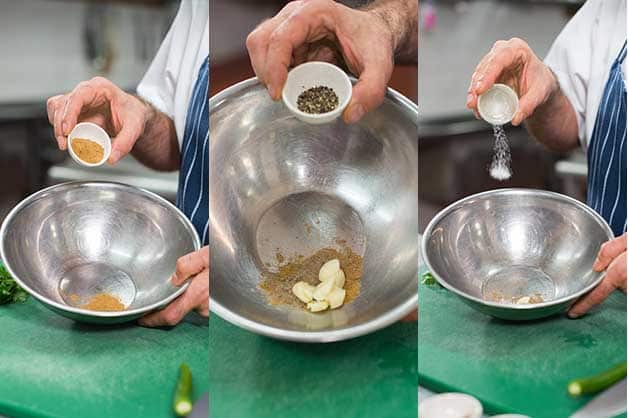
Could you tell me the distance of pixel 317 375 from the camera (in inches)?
65.4

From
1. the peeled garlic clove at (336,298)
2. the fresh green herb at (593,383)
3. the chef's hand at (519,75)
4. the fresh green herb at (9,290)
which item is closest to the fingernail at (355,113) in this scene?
the chef's hand at (519,75)

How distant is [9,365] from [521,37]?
127 centimetres

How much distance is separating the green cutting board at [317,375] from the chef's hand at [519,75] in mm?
496

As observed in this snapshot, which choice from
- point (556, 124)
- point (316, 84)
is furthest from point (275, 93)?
point (556, 124)

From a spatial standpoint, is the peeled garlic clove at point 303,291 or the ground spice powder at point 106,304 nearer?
the peeled garlic clove at point 303,291

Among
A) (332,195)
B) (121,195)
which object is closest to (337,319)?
(332,195)

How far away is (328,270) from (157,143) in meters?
0.46

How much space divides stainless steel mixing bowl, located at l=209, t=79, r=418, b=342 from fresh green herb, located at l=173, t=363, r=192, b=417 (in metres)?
0.16

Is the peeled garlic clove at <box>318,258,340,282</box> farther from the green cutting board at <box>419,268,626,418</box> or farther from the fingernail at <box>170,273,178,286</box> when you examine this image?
the fingernail at <box>170,273,178,286</box>

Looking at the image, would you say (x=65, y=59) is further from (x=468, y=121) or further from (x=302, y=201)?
(x=468, y=121)

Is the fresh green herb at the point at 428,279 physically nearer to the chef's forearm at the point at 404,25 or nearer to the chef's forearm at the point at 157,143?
the chef's forearm at the point at 404,25

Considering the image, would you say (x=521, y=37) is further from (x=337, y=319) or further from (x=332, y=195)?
(x=337, y=319)

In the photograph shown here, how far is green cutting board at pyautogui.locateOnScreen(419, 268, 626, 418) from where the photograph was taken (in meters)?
1.64

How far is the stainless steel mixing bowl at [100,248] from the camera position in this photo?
1729 mm
